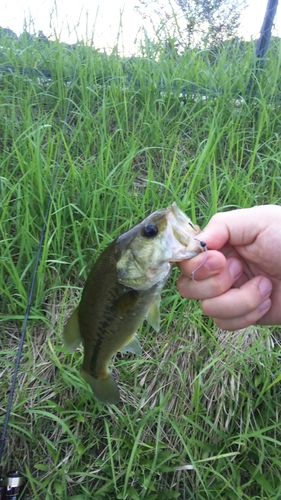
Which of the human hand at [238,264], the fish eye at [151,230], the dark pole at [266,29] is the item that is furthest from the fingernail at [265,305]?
the dark pole at [266,29]

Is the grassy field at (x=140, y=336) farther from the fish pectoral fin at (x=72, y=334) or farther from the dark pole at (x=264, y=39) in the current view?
the fish pectoral fin at (x=72, y=334)

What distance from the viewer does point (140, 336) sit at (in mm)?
2107

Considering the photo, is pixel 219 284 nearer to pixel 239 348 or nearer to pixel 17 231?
pixel 239 348

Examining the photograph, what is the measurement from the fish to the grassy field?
65 cm

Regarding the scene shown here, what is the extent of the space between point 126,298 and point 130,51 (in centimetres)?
292

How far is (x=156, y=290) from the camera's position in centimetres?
123

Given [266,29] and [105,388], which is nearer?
[105,388]

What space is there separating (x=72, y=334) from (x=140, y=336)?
789 mm

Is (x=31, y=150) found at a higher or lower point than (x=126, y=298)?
Result: higher

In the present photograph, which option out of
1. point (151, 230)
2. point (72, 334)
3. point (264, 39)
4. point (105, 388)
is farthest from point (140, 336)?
point (264, 39)

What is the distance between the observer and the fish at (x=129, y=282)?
117 cm

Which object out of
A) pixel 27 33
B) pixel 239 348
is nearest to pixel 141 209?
pixel 239 348

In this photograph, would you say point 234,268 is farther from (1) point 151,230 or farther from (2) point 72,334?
(2) point 72,334

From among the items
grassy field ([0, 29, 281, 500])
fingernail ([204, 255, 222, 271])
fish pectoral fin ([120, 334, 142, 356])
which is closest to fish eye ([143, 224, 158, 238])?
fingernail ([204, 255, 222, 271])
